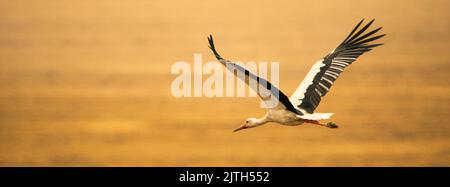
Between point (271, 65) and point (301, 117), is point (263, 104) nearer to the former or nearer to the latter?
point (301, 117)

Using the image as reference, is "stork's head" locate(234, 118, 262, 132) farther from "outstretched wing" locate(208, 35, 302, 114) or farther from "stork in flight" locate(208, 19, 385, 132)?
"outstretched wing" locate(208, 35, 302, 114)

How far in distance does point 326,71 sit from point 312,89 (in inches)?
5.2

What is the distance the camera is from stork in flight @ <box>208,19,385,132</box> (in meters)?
3.16

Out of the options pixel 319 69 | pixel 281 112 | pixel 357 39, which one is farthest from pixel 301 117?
pixel 357 39

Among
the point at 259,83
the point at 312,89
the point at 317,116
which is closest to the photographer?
the point at 259,83

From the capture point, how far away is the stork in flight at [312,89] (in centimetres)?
316

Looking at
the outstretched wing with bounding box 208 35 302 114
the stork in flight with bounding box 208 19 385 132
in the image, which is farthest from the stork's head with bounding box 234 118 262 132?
the outstretched wing with bounding box 208 35 302 114

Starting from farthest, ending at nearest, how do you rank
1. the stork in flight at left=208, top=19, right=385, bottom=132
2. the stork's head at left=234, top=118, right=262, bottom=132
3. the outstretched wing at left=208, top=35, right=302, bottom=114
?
the stork's head at left=234, top=118, right=262, bottom=132
the stork in flight at left=208, top=19, right=385, bottom=132
the outstretched wing at left=208, top=35, right=302, bottom=114

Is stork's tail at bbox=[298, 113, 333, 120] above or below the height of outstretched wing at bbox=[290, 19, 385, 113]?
below

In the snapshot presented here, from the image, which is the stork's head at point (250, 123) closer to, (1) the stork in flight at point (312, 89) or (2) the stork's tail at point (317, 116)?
(1) the stork in flight at point (312, 89)

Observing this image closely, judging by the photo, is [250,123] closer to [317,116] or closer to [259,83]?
[317,116]

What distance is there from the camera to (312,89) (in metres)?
3.41

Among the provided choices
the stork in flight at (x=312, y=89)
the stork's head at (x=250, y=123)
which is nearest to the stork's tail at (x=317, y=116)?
the stork in flight at (x=312, y=89)

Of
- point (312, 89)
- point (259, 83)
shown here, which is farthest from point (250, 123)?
point (259, 83)
